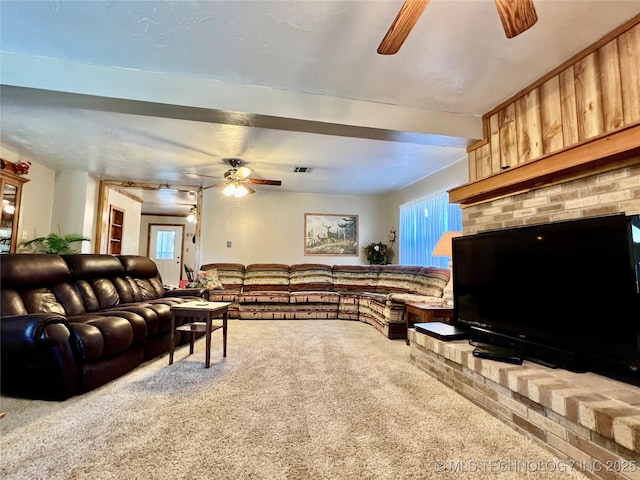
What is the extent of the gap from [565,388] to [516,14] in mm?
1778

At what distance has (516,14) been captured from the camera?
1236mm

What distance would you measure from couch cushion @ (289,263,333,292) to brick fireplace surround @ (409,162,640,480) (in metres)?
3.06

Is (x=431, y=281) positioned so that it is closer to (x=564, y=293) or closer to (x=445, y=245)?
(x=445, y=245)

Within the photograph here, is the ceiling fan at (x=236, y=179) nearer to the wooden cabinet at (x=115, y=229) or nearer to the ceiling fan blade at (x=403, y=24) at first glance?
the ceiling fan blade at (x=403, y=24)

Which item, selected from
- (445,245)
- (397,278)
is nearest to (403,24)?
(445,245)

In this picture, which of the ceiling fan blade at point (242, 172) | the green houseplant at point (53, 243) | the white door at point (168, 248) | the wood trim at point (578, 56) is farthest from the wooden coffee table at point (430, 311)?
the white door at point (168, 248)

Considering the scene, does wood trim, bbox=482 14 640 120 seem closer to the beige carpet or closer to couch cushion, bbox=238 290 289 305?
the beige carpet

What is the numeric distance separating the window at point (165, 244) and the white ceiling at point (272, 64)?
5588mm

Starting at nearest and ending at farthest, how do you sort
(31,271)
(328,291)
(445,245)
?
(31,271) → (445,245) → (328,291)

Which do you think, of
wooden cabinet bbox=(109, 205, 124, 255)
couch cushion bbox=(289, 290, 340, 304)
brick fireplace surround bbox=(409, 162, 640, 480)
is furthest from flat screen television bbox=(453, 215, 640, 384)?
wooden cabinet bbox=(109, 205, 124, 255)

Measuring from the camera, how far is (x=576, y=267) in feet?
5.54

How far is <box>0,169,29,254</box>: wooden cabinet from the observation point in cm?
342

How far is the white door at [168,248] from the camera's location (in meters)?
8.43

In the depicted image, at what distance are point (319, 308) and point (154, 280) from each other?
2521 millimetres
